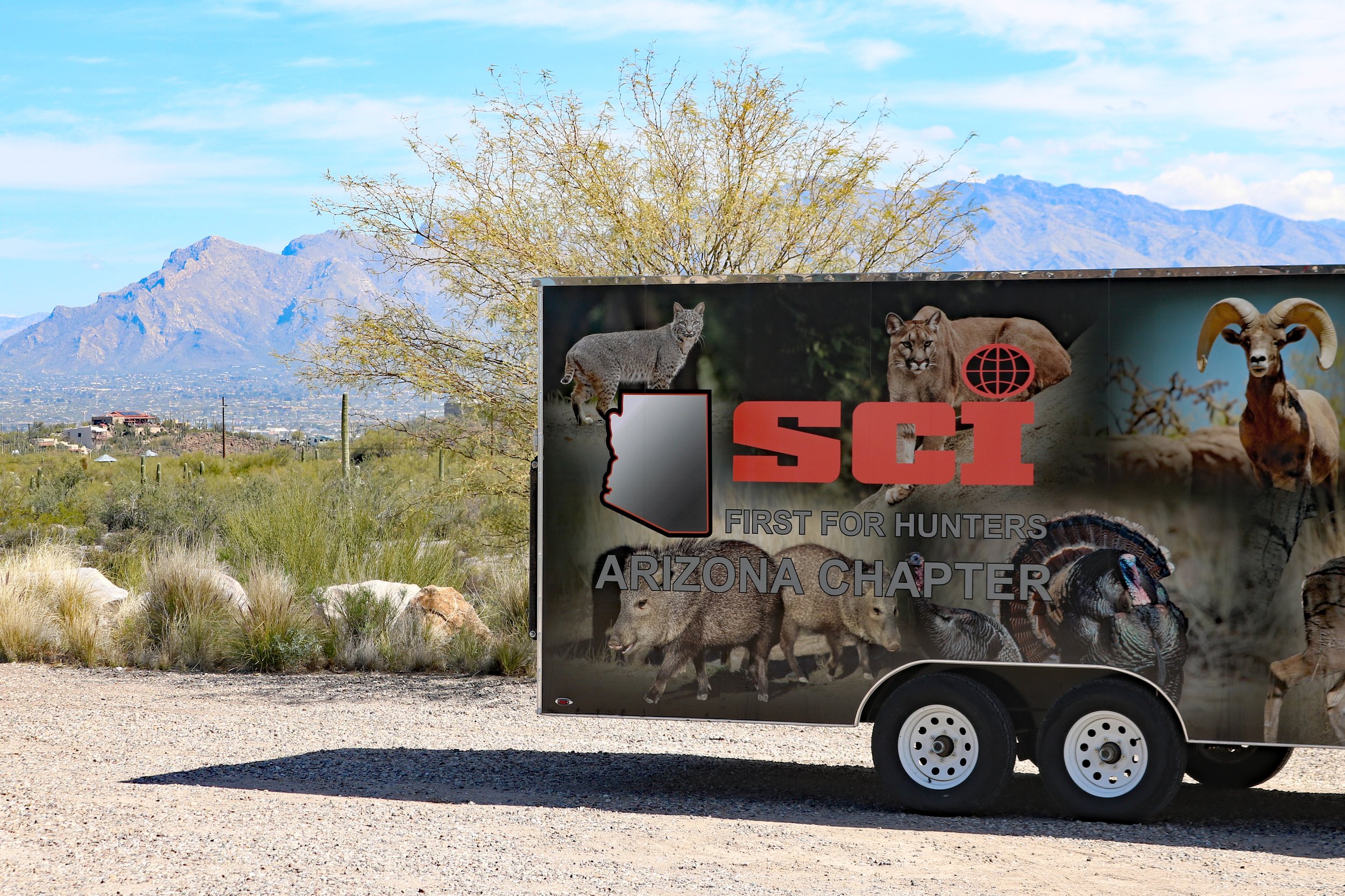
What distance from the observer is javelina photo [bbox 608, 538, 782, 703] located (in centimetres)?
766

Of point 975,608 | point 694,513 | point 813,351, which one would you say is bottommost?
point 975,608

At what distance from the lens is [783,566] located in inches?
301

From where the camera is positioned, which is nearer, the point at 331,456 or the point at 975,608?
the point at 975,608

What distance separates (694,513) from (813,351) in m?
1.22

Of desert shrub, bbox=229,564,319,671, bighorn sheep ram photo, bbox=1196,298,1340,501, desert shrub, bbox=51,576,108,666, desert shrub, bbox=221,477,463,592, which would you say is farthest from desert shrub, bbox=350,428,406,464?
bighorn sheep ram photo, bbox=1196,298,1340,501

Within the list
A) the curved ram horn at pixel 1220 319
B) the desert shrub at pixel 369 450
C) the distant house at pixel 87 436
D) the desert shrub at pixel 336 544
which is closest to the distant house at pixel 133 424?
the distant house at pixel 87 436

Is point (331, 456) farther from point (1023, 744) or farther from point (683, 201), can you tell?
point (1023, 744)

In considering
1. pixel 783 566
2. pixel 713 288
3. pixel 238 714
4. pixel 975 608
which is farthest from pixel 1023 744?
pixel 238 714

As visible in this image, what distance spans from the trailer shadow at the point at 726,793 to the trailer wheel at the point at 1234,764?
90 mm

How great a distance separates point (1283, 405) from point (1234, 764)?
267 cm

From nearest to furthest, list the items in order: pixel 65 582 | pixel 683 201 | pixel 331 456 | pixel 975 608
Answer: pixel 975 608 → pixel 683 201 → pixel 65 582 → pixel 331 456

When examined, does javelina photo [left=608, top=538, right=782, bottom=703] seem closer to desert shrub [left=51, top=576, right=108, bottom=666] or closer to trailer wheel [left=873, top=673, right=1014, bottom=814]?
trailer wheel [left=873, top=673, right=1014, bottom=814]

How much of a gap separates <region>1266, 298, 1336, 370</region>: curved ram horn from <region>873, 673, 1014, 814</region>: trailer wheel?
266cm

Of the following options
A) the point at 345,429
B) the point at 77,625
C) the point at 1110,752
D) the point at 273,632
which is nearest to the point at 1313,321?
the point at 1110,752
